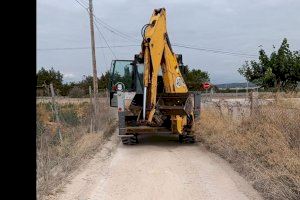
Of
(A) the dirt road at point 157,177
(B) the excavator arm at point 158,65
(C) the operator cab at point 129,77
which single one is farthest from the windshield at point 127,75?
(A) the dirt road at point 157,177

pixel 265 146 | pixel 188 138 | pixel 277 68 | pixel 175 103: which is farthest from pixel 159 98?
pixel 277 68

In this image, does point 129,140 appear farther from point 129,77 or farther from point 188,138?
point 129,77

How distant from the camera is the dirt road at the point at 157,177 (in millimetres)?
7789

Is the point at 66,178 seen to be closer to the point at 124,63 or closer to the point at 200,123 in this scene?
the point at 200,123

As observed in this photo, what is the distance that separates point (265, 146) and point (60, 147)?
536 cm

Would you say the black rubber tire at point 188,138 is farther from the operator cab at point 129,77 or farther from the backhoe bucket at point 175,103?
the operator cab at point 129,77

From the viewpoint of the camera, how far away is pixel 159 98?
14648 mm

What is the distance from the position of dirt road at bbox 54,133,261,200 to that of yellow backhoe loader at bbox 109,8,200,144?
86 cm

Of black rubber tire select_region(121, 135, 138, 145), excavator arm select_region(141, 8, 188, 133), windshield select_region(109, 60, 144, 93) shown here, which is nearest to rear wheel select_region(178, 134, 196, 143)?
excavator arm select_region(141, 8, 188, 133)

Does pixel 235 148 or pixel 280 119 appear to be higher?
pixel 280 119

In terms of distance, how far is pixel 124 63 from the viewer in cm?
1722

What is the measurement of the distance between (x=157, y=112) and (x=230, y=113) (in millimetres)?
3289

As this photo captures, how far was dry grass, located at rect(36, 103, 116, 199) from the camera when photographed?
8320 mm
